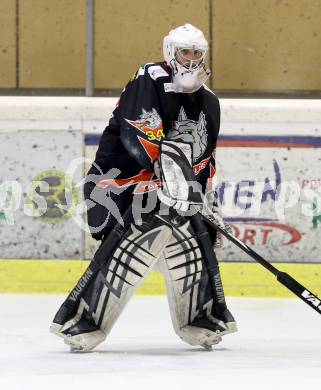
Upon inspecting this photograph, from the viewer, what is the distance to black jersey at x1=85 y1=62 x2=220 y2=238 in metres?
3.78

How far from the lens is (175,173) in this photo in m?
3.76

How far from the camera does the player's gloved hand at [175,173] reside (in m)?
3.76

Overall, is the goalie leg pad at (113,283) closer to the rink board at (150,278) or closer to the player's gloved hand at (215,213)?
the player's gloved hand at (215,213)

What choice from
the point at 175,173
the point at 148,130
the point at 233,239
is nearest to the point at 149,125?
the point at 148,130

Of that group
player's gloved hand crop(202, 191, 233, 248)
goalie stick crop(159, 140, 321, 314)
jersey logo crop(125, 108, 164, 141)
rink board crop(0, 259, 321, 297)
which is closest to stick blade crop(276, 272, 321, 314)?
goalie stick crop(159, 140, 321, 314)

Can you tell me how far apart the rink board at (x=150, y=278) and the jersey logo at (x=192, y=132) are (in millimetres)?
1631

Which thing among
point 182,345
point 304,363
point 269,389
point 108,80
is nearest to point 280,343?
point 182,345

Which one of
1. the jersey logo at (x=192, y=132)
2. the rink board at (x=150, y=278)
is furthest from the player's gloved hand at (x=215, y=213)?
the rink board at (x=150, y=278)

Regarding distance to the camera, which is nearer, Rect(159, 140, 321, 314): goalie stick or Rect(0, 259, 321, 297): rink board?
Rect(159, 140, 321, 314): goalie stick

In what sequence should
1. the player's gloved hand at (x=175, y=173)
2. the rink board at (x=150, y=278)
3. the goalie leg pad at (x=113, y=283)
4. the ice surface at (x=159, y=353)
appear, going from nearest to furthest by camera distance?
the ice surface at (x=159, y=353) < the player's gloved hand at (x=175, y=173) < the goalie leg pad at (x=113, y=283) < the rink board at (x=150, y=278)

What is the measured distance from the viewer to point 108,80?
659 centimetres

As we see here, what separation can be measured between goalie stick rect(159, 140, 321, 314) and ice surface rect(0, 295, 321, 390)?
0.59ft

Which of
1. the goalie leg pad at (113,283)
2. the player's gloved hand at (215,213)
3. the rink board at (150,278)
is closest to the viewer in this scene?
the goalie leg pad at (113,283)

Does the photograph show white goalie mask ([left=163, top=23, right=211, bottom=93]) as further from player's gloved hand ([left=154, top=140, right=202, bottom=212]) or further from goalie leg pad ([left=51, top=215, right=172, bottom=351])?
goalie leg pad ([left=51, top=215, right=172, bottom=351])
